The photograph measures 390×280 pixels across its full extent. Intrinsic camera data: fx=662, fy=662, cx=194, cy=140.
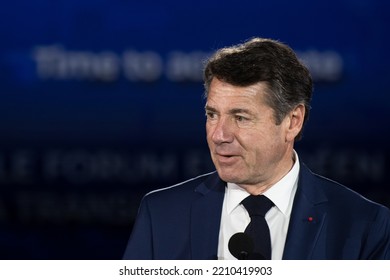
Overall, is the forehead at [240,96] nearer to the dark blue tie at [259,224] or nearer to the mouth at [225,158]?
the mouth at [225,158]

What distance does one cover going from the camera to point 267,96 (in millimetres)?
1908

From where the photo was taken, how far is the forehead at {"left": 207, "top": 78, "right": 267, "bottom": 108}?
1895mm

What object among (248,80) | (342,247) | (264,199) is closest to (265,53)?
(248,80)

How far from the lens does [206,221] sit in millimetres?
1932

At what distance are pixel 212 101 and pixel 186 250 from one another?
1.48ft

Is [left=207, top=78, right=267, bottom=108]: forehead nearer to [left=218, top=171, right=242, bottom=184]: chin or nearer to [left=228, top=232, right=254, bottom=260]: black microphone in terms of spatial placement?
[left=218, top=171, right=242, bottom=184]: chin

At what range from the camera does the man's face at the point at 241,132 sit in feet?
6.20

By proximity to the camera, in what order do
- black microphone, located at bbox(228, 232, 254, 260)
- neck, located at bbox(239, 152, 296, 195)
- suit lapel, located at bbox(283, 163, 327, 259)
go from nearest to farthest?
black microphone, located at bbox(228, 232, 254, 260) < suit lapel, located at bbox(283, 163, 327, 259) < neck, located at bbox(239, 152, 296, 195)

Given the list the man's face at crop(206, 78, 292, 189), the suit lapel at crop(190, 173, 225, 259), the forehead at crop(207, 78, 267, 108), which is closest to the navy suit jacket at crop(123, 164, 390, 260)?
the suit lapel at crop(190, 173, 225, 259)

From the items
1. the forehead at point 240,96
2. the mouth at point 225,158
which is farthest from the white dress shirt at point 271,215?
the forehead at point 240,96

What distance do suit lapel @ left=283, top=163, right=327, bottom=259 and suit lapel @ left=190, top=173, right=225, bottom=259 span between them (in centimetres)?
21

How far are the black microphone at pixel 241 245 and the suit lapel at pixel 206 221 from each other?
0.27 metres

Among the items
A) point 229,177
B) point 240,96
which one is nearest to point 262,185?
point 229,177
